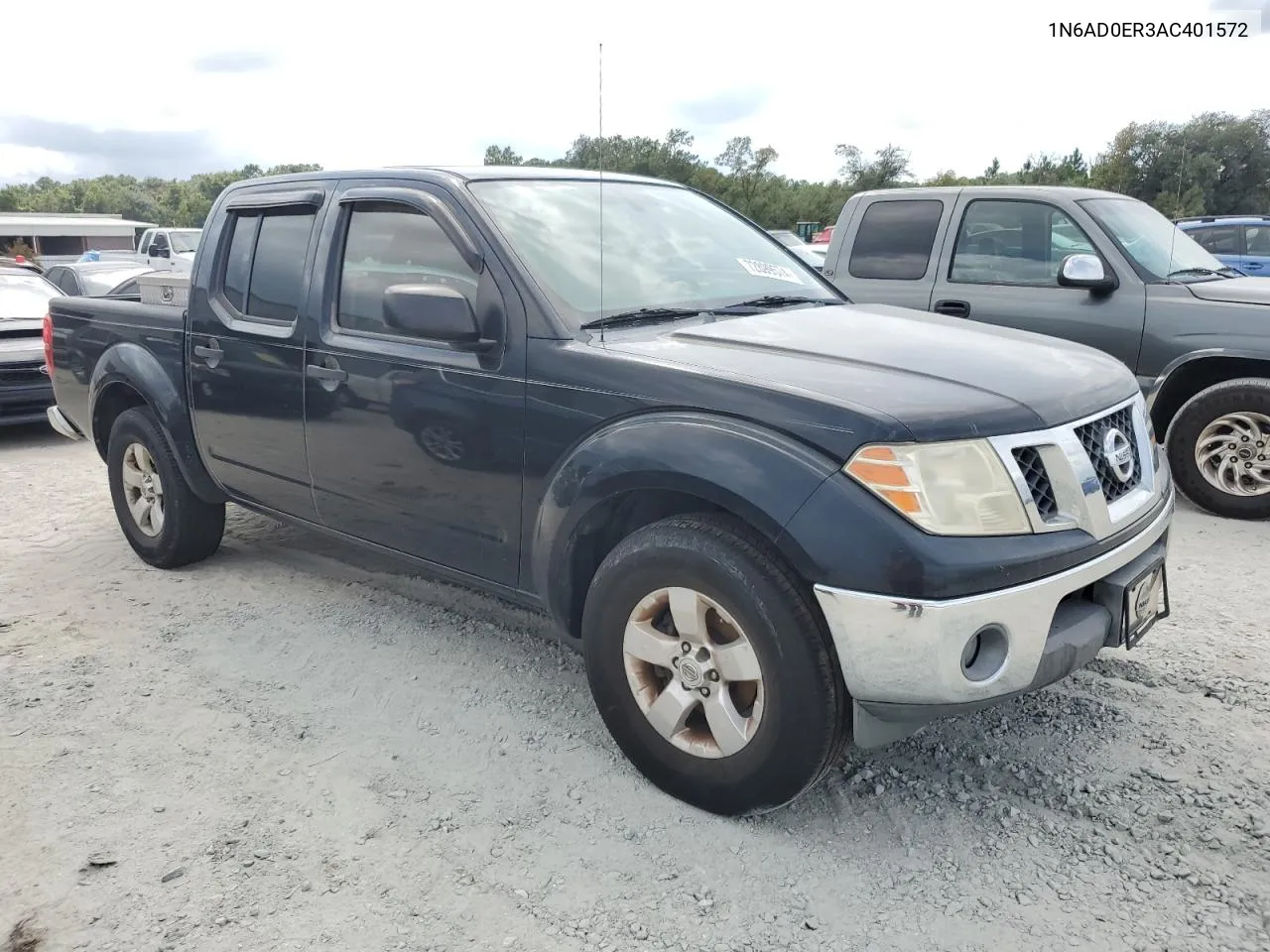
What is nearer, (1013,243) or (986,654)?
(986,654)

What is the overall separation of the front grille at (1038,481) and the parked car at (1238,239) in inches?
411

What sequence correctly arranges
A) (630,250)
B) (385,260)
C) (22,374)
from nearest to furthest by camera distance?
(630,250) < (385,260) < (22,374)

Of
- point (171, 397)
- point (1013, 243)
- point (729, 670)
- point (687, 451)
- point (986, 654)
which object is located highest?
point (1013, 243)

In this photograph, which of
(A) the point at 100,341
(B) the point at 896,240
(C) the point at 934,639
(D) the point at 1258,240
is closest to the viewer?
(C) the point at 934,639

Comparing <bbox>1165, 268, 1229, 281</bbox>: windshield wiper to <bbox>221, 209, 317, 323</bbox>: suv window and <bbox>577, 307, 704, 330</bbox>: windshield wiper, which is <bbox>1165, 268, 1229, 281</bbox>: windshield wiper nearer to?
<bbox>577, 307, 704, 330</bbox>: windshield wiper

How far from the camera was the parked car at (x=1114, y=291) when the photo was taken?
561 cm

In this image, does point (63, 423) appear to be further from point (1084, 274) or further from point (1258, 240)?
point (1258, 240)

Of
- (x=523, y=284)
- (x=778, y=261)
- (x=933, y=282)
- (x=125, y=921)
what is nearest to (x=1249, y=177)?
(x=933, y=282)

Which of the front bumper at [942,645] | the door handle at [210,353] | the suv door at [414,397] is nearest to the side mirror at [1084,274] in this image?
the front bumper at [942,645]

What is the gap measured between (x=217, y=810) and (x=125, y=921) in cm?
47

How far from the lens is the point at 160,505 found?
196 inches

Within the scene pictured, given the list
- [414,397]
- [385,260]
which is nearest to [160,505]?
[385,260]

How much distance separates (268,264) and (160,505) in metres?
1.52

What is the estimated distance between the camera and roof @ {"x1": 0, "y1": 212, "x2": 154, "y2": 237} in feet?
211
